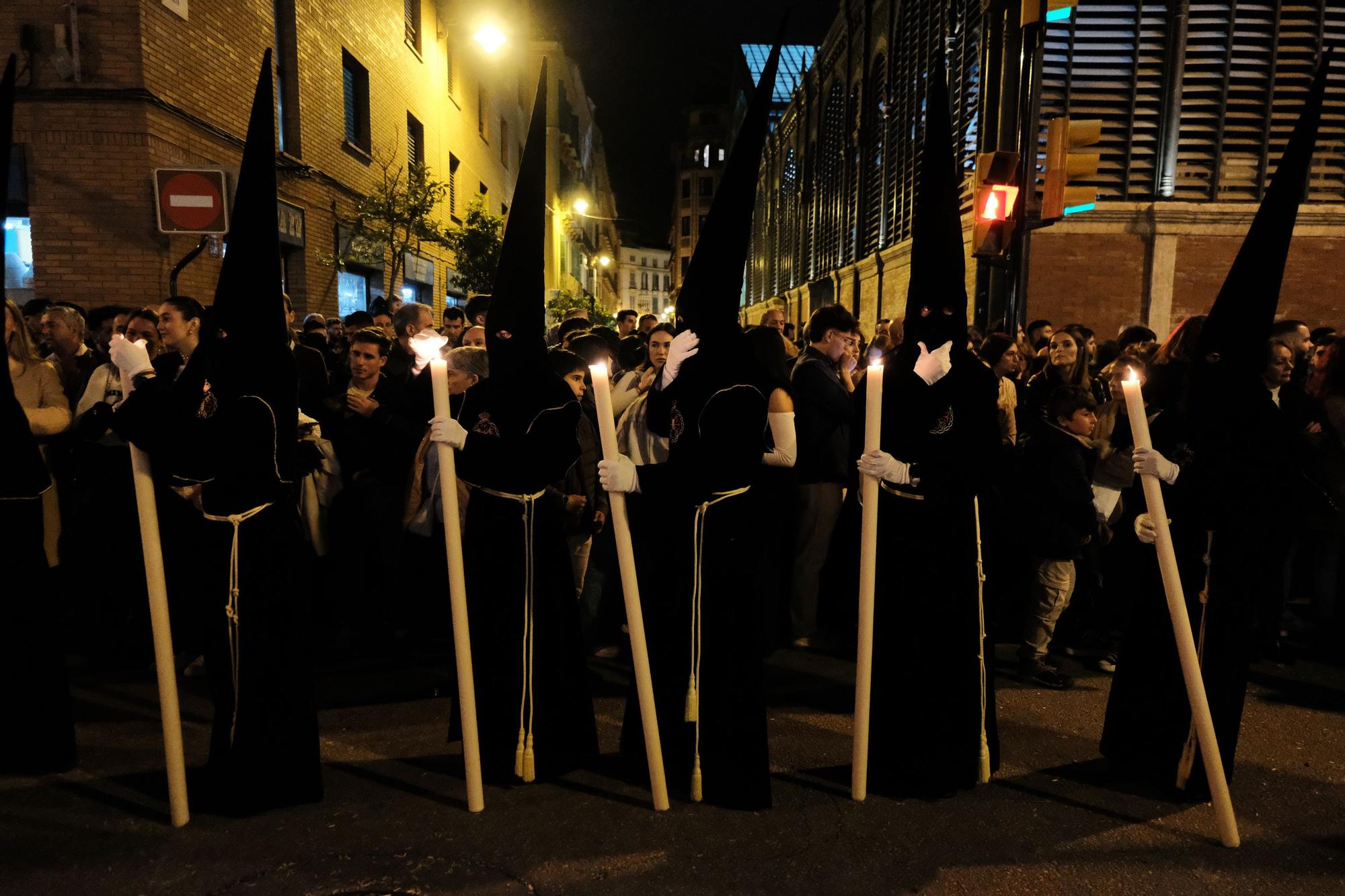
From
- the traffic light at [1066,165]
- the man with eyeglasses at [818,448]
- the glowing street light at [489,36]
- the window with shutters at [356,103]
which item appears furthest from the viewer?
the window with shutters at [356,103]

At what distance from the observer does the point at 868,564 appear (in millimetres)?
3516

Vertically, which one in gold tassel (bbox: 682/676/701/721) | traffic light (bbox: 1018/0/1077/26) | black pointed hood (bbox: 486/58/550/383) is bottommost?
gold tassel (bbox: 682/676/701/721)

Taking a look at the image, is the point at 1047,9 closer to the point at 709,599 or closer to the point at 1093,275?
the point at 1093,275

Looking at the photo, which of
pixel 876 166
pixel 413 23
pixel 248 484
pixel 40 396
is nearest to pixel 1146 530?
pixel 248 484

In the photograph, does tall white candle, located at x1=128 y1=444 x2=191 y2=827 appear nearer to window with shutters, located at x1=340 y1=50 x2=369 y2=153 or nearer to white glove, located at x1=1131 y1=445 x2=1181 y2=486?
white glove, located at x1=1131 y1=445 x2=1181 y2=486

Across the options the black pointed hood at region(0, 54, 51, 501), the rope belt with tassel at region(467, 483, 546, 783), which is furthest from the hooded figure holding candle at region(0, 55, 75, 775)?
the rope belt with tassel at region(467, 483, 546, 783)

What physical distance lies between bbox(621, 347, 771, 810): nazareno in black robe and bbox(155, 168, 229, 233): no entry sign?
527 cm

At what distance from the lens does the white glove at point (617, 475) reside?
3.45 meters

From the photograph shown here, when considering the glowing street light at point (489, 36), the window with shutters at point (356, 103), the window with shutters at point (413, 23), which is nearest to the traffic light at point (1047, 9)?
the glowing street light at point (489, 36)

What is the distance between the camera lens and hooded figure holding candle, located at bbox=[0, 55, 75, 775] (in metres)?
3.81

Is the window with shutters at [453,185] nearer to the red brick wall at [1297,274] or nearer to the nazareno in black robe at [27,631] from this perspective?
the red brick wall at [1297,274]

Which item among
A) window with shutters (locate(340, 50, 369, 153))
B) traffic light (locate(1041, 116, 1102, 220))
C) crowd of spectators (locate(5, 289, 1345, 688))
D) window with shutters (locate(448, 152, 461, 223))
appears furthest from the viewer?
window with shutters (locate(448, 152, 461, 223))

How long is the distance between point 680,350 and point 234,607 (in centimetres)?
203

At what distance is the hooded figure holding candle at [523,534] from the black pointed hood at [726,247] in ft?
2.17
